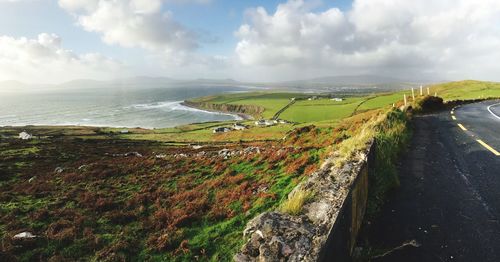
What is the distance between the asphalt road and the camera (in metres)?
5.89

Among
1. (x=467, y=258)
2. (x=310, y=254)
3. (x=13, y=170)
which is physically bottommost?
(x=13, y=170)

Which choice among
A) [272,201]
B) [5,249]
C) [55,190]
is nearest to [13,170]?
[55,190]

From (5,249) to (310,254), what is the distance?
13485mm

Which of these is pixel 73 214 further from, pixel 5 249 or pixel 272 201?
pixel 272 201

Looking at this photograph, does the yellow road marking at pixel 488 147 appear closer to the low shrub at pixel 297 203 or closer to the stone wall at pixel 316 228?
the stone wall at pixel 316 228

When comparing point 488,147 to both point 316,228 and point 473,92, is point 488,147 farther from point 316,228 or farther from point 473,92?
point 473,92

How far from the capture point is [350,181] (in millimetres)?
6848

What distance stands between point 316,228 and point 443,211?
4250mm

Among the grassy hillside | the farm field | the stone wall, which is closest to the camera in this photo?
the stone wall

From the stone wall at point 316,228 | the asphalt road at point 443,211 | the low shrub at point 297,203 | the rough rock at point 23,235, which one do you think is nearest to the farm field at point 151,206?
the rough rock at point 23,235

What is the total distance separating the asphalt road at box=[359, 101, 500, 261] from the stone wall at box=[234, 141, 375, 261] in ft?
2.85

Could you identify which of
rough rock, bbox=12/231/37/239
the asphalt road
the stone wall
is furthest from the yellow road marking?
rough rock, bbox=12/231/37/239

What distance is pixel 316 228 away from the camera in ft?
17.1

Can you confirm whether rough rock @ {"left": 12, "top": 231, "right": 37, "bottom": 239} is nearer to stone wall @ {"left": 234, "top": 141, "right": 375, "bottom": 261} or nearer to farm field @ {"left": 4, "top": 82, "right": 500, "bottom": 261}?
farm field @ {"left": 4, "top": 82, "right": 500, "bottom": 261}
